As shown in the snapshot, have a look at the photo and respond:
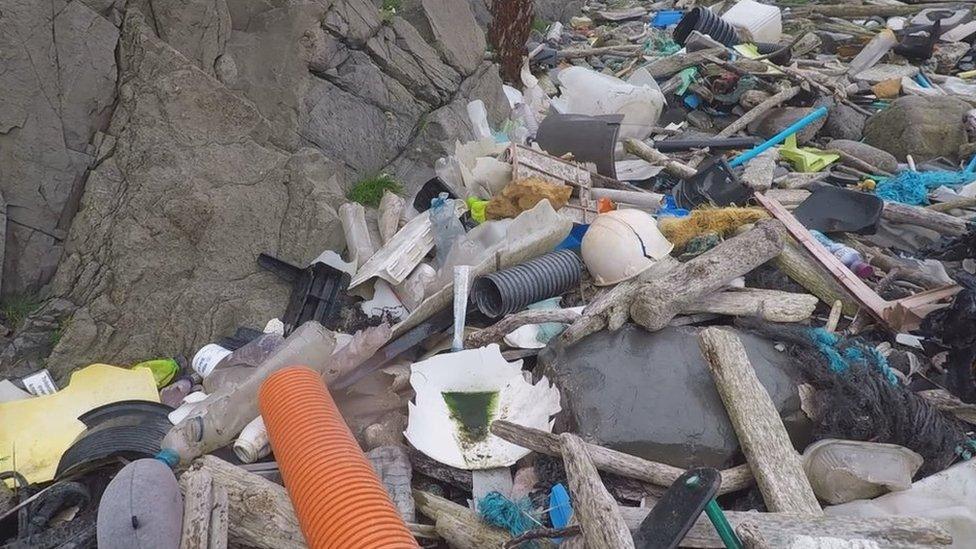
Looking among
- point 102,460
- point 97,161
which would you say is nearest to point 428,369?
point 102,460

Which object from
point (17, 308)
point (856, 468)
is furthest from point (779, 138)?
point (17, 308)

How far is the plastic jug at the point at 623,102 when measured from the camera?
6812 millimetres

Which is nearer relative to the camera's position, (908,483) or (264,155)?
(908,483)

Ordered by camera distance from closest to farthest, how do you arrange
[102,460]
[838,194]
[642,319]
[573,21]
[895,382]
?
[102,460] → [895,382] → [642,319] → [838,194] → [573,21]

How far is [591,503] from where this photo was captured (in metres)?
2.48

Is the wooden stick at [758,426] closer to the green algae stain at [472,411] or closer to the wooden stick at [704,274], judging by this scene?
the wooden stick at [704,274]

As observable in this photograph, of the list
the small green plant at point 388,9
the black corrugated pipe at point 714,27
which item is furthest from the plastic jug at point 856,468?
the black corrugated pipe at point 714,27

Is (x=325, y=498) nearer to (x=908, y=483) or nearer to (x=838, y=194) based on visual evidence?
(x=908, y=483)

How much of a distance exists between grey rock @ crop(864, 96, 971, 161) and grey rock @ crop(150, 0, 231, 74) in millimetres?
6503

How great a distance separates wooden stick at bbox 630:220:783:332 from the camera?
3520 mm

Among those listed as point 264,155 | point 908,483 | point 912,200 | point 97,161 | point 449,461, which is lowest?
point 912,200

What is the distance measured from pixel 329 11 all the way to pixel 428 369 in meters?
3.56

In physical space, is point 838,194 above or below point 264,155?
below

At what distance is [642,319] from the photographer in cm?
353
